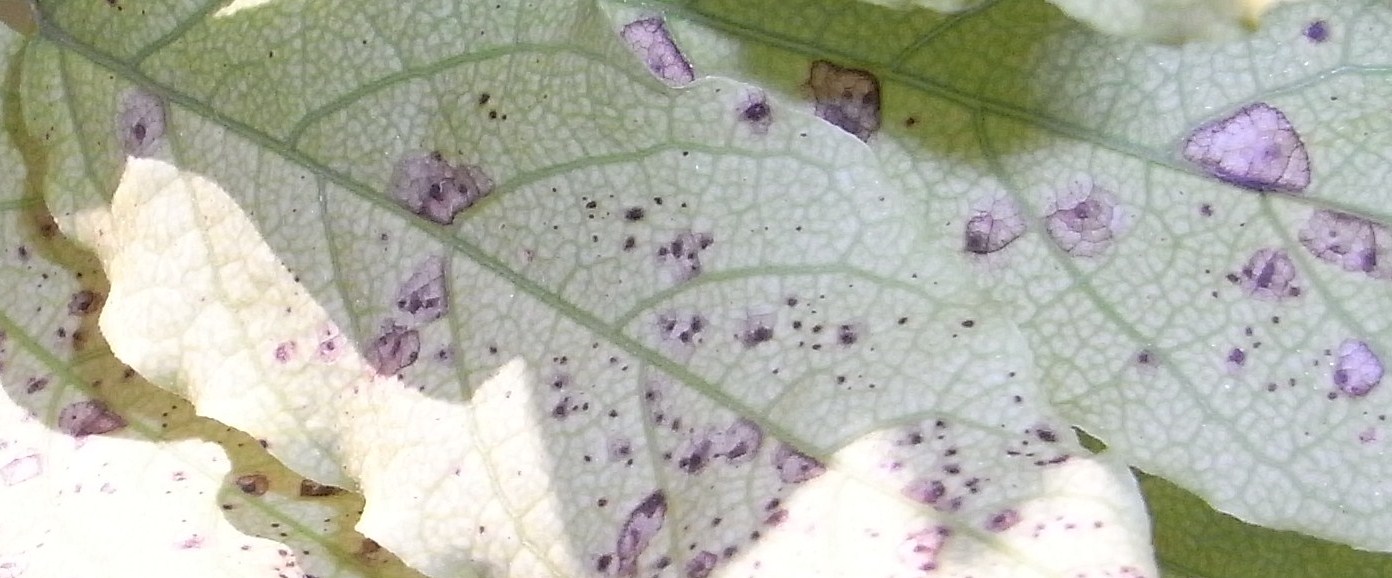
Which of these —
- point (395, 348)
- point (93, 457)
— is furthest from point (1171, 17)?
point (93, 457)

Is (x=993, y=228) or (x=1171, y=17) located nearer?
(x=1171, y=17)

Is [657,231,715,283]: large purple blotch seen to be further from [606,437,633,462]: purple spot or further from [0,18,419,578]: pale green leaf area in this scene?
[0,18,419,578]: pale green leaf area

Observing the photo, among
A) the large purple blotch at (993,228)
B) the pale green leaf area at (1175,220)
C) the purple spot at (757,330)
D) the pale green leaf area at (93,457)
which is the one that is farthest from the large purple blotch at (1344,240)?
the pale green leaf area at (93,457)

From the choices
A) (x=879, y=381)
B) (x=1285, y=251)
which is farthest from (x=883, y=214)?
(x=1285, y=251)

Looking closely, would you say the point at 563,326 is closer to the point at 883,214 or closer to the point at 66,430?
the point at 883,214

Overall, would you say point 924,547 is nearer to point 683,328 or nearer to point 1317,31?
point 683,328

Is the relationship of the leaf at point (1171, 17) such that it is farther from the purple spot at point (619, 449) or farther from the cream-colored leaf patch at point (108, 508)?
the cream-colored leaf patch at point (108, 508)
